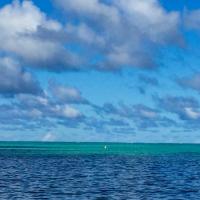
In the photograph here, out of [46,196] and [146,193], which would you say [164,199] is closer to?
[146,193]

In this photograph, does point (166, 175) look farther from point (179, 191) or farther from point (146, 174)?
point (179, 191)

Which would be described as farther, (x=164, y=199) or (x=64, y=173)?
(x=64, y=173)

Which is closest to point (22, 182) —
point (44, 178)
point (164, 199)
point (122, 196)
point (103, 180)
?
point (44, 178)

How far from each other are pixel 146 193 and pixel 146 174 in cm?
2348

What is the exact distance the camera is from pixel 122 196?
2050 inches

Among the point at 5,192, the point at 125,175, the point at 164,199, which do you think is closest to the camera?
the point at 164,199

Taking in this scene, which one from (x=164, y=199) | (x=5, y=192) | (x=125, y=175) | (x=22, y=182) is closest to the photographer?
(x=164, y=199)

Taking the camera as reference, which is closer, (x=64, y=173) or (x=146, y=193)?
(x=146, y=193)

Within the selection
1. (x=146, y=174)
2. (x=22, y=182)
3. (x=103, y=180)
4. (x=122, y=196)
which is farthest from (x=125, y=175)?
(x=122, y=196)

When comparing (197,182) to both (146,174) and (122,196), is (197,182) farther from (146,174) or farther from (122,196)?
(122,196)

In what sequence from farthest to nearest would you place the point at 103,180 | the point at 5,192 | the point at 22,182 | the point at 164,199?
the point at 103,180, the point at 22,182, the point at 5,192, the point at 164,199

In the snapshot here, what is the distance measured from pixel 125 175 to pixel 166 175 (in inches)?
246

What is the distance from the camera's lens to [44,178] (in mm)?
69375

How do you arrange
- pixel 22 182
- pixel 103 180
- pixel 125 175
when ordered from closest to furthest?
pixel 22 182 < pixel 103 180 < pixel 125 175
